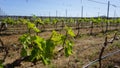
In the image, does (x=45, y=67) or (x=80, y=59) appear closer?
(x=45, y=67)

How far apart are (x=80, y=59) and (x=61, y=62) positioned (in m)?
0.72

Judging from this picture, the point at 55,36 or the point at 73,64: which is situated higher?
the point at 55,36

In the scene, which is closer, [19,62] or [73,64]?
[73,64]

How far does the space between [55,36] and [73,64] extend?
267 cm

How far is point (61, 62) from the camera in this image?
24.1ft

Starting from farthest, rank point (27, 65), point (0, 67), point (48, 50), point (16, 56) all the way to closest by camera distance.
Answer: point (16, 56), point (27, 65), point (48, 50), point (0, 67)

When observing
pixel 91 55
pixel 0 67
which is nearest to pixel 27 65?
pixel 91 55

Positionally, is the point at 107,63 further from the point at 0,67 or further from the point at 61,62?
the point at 0,67

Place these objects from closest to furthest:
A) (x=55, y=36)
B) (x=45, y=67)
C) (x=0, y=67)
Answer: (x=0, y=67) → (x=55, y=36) → (x=45, y=67)

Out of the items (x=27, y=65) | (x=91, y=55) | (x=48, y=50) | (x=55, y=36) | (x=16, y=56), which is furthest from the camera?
(x=16, y=56)

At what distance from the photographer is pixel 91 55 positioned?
8.09 meters

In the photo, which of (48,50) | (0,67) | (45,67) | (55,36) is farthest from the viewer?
(45,67)

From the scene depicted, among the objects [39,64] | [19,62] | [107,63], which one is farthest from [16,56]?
[107,63]

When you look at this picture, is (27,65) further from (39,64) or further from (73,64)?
(73,64)
